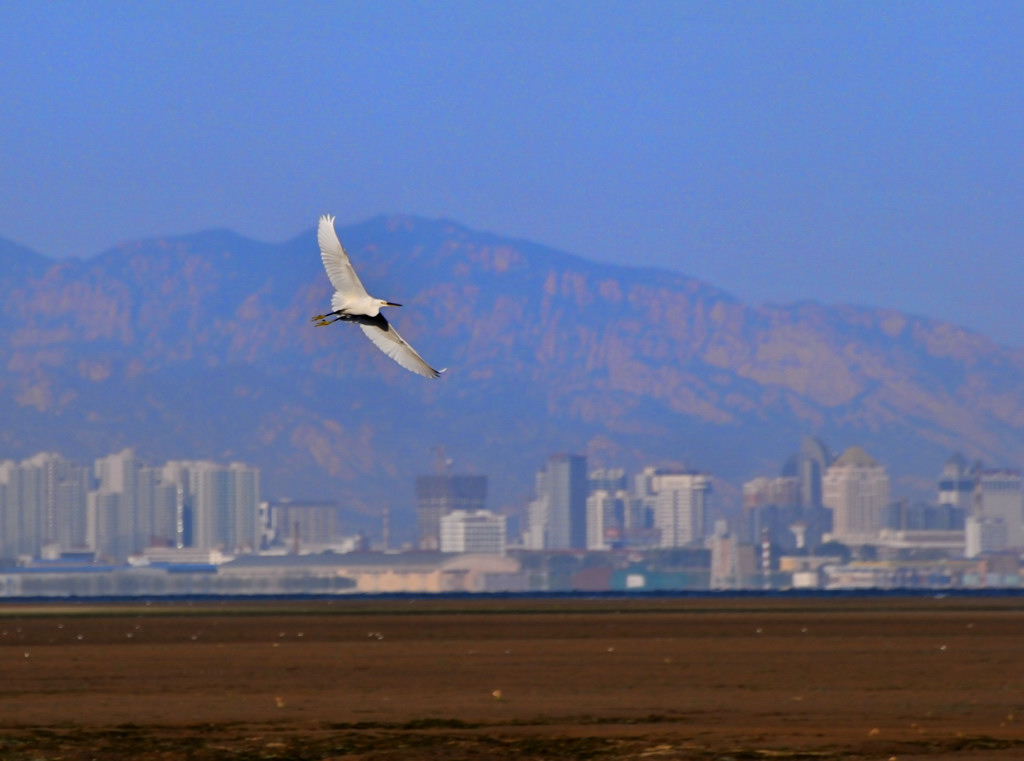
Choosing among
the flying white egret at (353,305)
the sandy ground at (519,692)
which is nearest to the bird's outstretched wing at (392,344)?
the flying white egret at (353,305)

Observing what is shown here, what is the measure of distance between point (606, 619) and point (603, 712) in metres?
52.1

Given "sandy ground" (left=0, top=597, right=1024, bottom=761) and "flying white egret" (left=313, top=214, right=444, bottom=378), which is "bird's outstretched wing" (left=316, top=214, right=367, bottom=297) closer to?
"flying white egret" (left=313, top=214, right=444, bottom=378)

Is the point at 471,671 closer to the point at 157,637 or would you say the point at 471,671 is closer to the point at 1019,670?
the point at 1019,670

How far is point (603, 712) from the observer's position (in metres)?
47.9

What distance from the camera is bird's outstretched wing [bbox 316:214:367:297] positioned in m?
37.6

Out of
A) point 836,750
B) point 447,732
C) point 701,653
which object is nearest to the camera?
point 836,750

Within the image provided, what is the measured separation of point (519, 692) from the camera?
53.6 metres

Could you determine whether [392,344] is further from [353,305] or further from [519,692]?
[519,692]

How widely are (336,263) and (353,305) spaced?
125cm

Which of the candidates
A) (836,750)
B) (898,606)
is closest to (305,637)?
(836,750)

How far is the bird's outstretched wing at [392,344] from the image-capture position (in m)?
38.0

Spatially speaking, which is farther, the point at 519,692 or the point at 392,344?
the point at 519,692

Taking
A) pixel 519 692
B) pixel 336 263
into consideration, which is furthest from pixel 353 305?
pixel 519 692

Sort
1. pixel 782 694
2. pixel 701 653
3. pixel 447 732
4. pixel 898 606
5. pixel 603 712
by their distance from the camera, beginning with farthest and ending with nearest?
1. pixel 898 606
2. pixel 701 653
3. pixel 782 694
4. pixel 603 712
5. pixel 447 732
